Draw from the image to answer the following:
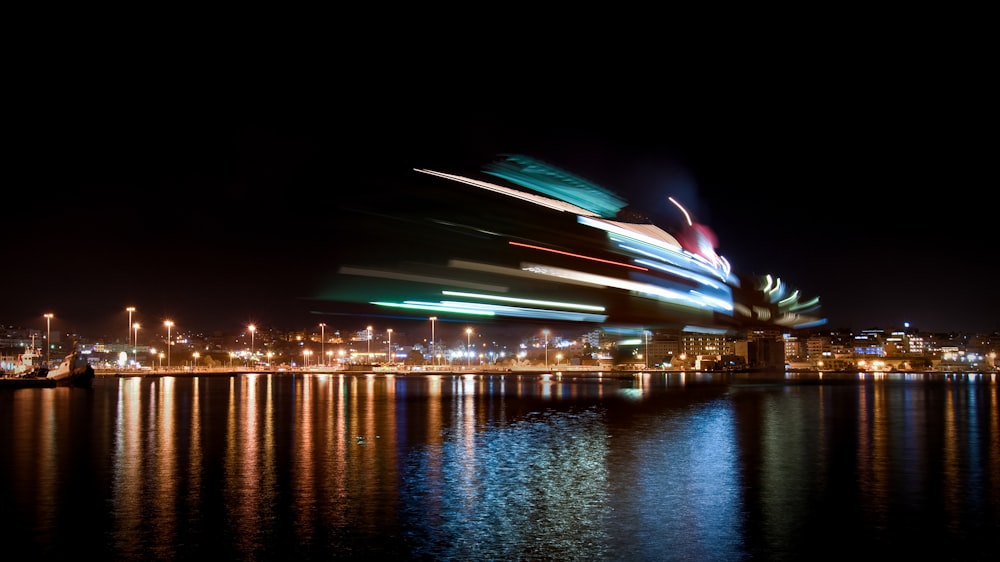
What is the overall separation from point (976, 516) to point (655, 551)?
17.3 ft

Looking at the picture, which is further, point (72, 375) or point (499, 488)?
point (72, 375)

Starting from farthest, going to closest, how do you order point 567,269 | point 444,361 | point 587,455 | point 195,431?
point 444,361 → point 567,269 → point 195,431 → point 587,455

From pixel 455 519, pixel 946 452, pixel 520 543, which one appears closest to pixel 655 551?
pixel 520 543

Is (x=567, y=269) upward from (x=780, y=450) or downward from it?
upward

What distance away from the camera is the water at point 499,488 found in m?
9.89

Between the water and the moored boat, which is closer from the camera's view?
the water

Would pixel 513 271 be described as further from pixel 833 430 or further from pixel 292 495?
pixel 292 495

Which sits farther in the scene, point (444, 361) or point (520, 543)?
point (444, 361)

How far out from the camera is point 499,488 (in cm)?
1347

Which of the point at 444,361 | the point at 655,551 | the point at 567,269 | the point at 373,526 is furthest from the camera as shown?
the point at 444,361

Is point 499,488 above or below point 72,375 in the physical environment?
above

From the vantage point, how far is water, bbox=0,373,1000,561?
32.4ft

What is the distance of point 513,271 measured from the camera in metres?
49.3

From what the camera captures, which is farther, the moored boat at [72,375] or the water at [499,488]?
the moored boat at [72,375]
